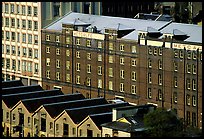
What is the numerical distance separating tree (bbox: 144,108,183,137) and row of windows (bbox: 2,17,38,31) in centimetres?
770

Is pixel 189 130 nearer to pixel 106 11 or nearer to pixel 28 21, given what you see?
pixel 28 21

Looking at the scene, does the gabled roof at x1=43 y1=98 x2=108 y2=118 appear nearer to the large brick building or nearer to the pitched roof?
the pitched roof

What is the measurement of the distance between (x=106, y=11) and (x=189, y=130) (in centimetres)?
986

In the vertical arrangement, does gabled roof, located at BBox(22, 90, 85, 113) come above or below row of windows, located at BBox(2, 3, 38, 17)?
below

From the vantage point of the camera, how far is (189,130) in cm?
988

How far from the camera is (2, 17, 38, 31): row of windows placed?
17562 mm

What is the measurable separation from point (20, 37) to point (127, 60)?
162 inches

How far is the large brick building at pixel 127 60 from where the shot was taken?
1342 centimetres

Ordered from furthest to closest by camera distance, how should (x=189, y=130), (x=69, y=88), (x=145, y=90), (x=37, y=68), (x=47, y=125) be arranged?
1. (x=37, y=68)
2. (x=69, y=88)
3. (x=145, y=90)
4. (x=47, y=125)
5. (x=189, y=130)

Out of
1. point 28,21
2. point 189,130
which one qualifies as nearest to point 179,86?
point 189,130

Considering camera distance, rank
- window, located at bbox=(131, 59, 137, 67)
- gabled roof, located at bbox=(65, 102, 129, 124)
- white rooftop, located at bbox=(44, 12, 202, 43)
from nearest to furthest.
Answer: gabled roof, located at bbox=(65, 102, 129, 124)
white rooftop, located at bbox=(44, 12, 202, 43)
window, located at bbox=(131, 59, 137, 67)

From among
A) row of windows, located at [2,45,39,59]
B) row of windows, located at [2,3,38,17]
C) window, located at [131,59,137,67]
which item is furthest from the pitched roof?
row of windows, located at [2,3,38,17]

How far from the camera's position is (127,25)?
15477 millimetres

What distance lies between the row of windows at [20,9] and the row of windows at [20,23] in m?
0.17
